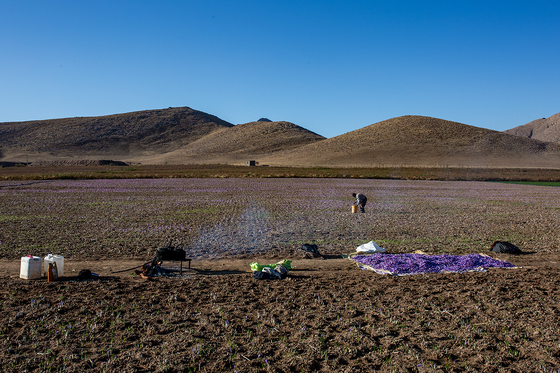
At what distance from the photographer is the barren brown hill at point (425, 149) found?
9188 centimetres

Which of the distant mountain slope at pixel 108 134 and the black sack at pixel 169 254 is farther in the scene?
the distant mountain slope at pixel 108 134

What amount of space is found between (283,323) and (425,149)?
102m

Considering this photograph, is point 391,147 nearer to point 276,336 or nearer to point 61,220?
point 61,220

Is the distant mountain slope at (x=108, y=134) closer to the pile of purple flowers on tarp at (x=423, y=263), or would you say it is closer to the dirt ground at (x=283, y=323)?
the dirt ground at (x=283, y=323)

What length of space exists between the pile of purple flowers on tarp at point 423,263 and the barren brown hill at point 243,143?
108433 mm

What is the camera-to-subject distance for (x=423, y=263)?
926cm

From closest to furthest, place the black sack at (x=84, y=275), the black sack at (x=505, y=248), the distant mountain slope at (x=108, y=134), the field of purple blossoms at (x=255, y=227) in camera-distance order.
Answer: the black sack at (x=84, y=275), the black sack at (x=505, y=248), the field of purple blossoms at (x=255, y=227), the distant mountain slope at (x=108, y=134)

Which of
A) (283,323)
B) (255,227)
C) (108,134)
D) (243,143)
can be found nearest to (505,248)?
(283,323)

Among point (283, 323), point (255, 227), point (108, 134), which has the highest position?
point (108, 134)

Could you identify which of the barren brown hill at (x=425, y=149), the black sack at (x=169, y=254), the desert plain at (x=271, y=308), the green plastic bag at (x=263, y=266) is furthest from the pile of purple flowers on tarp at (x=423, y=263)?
the barren brown hill at (x=425, y=149)

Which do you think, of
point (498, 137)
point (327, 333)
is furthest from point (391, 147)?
point (327, 333)

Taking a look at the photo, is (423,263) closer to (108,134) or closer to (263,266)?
(263,266)

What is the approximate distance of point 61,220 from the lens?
1549 cm

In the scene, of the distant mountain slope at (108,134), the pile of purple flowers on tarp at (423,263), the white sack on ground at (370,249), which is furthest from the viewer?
the distant mountain slope at (108,134)
